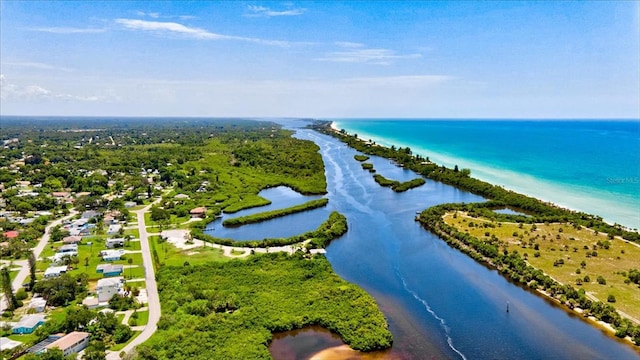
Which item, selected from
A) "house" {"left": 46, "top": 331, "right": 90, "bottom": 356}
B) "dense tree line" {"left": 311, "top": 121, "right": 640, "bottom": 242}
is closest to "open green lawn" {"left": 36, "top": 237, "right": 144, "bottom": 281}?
"house" {"left": 46, "top": 331, "right": 90, "bottom": 356}

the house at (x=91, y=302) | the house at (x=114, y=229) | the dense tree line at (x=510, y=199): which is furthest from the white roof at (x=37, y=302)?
the dense tree line at (x=510, y=199)

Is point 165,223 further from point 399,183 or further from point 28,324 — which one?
point 399,183

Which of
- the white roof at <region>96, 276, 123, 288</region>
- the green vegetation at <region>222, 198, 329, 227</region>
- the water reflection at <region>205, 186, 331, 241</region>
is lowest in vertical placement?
the water reflection at <region>205, 186, 331, 241</region>

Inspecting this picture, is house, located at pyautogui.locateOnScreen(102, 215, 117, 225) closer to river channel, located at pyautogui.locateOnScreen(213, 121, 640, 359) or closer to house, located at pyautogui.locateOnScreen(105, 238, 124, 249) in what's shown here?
house, located at pyautogui.locateOnScreen(105, 238, 124, 249)

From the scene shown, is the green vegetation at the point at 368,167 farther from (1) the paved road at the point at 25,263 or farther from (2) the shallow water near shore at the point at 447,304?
(1) the paved road at the point at 25,263

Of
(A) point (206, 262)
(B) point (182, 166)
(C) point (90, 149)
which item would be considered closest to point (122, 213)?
(A) point (206, 262)

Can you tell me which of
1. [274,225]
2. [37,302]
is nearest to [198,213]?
[274,225]
